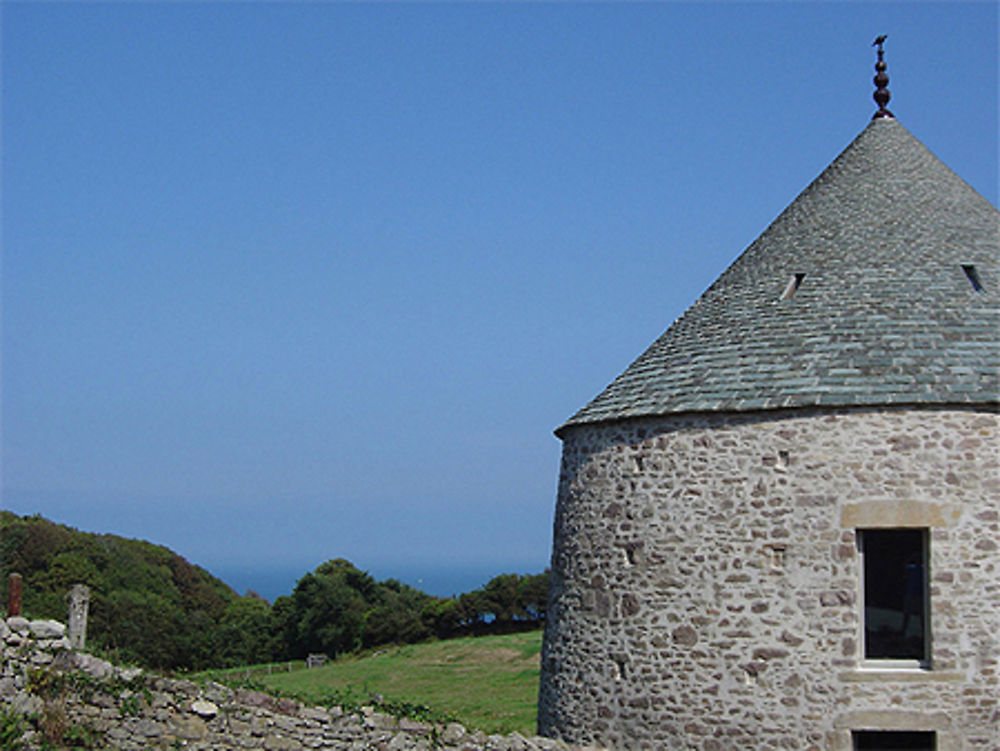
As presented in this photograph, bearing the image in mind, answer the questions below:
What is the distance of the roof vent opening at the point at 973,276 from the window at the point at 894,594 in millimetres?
3507

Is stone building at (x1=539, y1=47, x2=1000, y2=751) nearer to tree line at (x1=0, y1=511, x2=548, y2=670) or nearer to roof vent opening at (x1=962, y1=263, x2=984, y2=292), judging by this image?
roof vent opening at (x1=962, y1=263, x2=984, y2=292)

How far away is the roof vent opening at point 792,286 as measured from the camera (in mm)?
13672

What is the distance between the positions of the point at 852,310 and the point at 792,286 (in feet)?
3.81

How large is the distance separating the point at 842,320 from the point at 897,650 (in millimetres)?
3873

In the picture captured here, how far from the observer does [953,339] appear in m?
12.1

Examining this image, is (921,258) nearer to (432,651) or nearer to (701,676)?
(701,676)

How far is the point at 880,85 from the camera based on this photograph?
16469 millimetres

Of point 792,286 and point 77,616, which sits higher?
point 792,286

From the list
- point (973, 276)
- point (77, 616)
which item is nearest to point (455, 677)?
point (77, 616)

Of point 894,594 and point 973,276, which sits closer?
point 894,594

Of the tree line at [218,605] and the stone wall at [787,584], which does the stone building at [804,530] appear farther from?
the tree line at [218,605]

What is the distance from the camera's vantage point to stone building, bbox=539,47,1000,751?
11062 millimetres

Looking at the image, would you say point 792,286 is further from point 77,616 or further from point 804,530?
point 77,616

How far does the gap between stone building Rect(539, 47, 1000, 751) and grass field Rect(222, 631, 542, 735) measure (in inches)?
195
